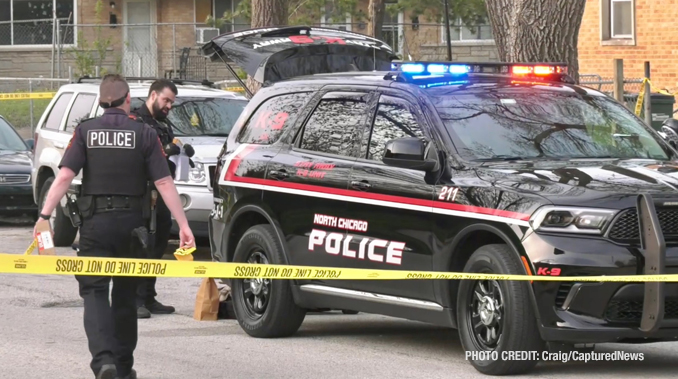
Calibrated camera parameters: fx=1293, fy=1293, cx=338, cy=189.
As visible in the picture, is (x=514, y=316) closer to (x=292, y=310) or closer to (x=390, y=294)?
(x=390, y=294)

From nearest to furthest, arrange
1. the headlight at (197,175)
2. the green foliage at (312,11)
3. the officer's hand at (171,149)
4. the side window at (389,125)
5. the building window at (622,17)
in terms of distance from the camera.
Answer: the side window at (389,125) → the officer's hand at (171,149) → the headlight at (197,175) → the building window at (622,17) → the green foliage at (312,11)

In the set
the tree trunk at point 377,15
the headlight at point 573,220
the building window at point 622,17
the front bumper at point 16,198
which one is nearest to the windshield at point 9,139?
the front bumper at point 16,198

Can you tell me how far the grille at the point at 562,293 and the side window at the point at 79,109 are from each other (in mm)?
8878

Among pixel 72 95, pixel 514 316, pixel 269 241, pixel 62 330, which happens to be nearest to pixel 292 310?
pixel 269 241

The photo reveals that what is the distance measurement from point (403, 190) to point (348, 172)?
22.7 inches

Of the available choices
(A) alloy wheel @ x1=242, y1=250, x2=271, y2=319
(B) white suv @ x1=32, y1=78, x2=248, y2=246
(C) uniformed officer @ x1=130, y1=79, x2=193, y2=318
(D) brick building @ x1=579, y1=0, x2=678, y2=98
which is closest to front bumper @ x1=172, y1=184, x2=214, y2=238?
(B) white suv @ x1=32, y1=78, x2=248, y2=246

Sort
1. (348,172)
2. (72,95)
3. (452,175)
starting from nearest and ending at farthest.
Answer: (452,175) → (348,172) → (72,95)

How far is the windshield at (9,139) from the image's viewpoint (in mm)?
19031

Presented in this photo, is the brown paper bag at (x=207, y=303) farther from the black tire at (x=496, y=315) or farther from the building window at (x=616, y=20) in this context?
the building window at (x=616, y=20)

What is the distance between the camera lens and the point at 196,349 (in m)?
8.78

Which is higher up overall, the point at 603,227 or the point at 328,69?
the point at 328,69

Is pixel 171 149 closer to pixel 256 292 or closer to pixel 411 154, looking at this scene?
pixel 256 292

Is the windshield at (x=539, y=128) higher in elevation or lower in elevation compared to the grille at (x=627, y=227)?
higher

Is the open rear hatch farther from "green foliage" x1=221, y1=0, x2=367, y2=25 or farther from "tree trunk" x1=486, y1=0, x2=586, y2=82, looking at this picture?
"green foliage" x1=221, y1=0, x2=367, y2=25
